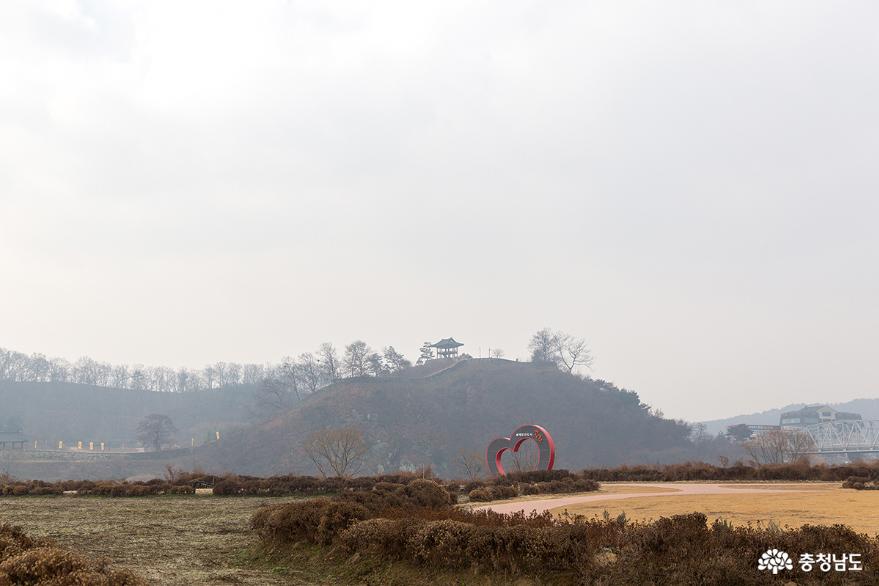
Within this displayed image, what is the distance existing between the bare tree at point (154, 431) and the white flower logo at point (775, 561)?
125m

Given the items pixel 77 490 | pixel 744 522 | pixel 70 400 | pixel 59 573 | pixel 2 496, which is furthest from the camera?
pixel 70 400

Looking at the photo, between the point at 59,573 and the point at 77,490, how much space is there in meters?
24.8

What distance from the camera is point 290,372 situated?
475 feet

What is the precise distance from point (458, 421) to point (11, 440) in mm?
76968

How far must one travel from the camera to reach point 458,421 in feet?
390

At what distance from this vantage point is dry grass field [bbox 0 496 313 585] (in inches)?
420

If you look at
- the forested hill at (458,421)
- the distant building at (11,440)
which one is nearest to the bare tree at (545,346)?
the forested hill at (458,421)

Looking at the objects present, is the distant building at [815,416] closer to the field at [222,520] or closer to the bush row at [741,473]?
the bush row at [741,473]

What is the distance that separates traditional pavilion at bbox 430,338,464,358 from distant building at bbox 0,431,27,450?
9066 cm

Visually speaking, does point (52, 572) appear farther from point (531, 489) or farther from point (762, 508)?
point (531, 489)

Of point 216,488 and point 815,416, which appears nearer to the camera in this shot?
point 216,488

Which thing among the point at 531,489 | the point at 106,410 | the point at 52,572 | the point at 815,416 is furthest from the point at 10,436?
the point at 815,416

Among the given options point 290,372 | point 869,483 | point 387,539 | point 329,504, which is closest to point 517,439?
point 869,483

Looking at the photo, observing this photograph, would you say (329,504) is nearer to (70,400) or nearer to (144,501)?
(144,501)
